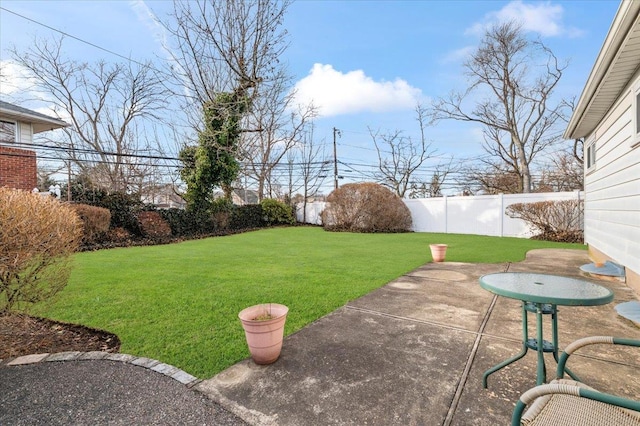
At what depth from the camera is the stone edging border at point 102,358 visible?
7.56 ft

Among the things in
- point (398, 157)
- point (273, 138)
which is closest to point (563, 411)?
point (273, 138)

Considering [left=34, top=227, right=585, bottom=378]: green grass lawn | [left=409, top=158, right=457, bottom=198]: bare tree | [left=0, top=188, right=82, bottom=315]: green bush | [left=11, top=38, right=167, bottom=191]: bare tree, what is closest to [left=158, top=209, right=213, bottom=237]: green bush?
[left=34, top=227, right=585, bottom=378]: green grass lawn

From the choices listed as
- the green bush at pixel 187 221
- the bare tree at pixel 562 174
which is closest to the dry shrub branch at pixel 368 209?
the green bush at pixel 187 221

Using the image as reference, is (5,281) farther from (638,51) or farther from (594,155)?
(594,155)

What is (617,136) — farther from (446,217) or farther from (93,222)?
(93,222)

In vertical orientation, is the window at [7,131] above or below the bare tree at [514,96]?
below

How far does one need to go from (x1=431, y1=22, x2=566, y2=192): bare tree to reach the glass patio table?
17841 mm

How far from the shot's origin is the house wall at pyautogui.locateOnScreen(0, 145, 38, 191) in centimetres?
1096

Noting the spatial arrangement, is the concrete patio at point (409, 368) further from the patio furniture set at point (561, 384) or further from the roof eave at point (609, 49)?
the roof eave at point (609, 49)

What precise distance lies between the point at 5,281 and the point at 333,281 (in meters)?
3.78

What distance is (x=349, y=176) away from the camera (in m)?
22.0

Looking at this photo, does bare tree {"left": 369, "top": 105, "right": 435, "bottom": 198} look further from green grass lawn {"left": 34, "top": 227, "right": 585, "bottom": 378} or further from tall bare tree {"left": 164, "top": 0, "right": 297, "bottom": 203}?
green grass lawn {"left": 34, "top": 227, "right": 585, "bottom": 378}

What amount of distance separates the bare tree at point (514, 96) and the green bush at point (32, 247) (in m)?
19.7

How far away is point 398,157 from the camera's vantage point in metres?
24.0
